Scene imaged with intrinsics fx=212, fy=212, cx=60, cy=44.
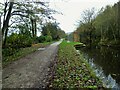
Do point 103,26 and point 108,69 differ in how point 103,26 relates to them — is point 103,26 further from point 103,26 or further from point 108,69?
point 108,69

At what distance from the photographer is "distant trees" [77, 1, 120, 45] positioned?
41.2m

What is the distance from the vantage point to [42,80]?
803cm

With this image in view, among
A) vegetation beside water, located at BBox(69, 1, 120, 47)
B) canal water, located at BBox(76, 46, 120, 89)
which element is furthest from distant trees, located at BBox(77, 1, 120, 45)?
canal water, located at BBox(76, 46, 120, 89)

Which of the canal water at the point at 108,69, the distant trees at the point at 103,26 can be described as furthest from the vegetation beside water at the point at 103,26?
the canal water at the point at 108,69

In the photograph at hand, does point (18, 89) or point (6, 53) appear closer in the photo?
point (18, 89)

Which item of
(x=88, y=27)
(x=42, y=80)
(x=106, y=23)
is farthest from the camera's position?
(x=88, y=27)

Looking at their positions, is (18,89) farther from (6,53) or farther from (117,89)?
(6,53)

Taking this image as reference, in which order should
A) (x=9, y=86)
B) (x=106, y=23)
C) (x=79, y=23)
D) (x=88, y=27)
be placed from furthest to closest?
(x=79, y=23)
(x=88, y=27)
(x=106, y=23)
(x=9, y=86)

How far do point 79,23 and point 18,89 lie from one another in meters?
53.6

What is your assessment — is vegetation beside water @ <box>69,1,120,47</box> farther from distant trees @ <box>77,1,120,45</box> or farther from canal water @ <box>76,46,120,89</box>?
canal water @ <box>76,46,120,89</box>

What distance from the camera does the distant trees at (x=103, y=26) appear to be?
41219 mm

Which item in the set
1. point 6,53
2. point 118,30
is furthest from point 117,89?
point 118,30

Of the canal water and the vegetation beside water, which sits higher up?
the vegetation beside water

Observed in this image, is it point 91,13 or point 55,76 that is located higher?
point 91,13
